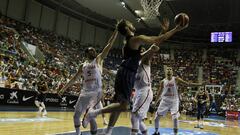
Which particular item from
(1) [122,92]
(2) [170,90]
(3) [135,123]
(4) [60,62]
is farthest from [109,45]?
(4) [60,62]

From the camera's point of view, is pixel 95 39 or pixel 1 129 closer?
pixel 1 129

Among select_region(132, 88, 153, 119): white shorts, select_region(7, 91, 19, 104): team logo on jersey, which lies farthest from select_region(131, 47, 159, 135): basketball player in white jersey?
select_region(7, 91, 19, 104): team logo on jersey

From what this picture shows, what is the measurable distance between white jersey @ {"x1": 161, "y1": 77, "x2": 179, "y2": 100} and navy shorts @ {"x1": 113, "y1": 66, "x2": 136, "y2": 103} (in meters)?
3.80

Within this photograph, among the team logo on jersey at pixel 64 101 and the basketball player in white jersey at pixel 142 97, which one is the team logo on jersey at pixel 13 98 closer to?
the team logo on jersey at pixel 64 101

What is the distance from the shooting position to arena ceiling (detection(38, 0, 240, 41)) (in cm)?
2583

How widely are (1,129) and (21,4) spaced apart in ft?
69.6

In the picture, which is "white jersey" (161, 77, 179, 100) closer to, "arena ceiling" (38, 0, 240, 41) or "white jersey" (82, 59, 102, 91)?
"white jersey" (82, 59, 102, 91)

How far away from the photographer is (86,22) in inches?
1351

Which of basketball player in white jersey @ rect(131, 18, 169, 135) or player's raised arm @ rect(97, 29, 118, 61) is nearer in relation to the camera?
player's raised arm @ rect(97, 29, 118, 61)

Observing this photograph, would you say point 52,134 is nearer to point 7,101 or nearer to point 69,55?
point 7,101

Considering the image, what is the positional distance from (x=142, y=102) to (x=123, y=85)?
1480 mm

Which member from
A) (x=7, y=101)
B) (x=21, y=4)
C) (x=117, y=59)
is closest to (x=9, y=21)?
(x=21, y=4)

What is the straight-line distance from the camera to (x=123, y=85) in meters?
4.57

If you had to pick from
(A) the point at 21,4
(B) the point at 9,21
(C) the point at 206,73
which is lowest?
(C) the point at 206,73
